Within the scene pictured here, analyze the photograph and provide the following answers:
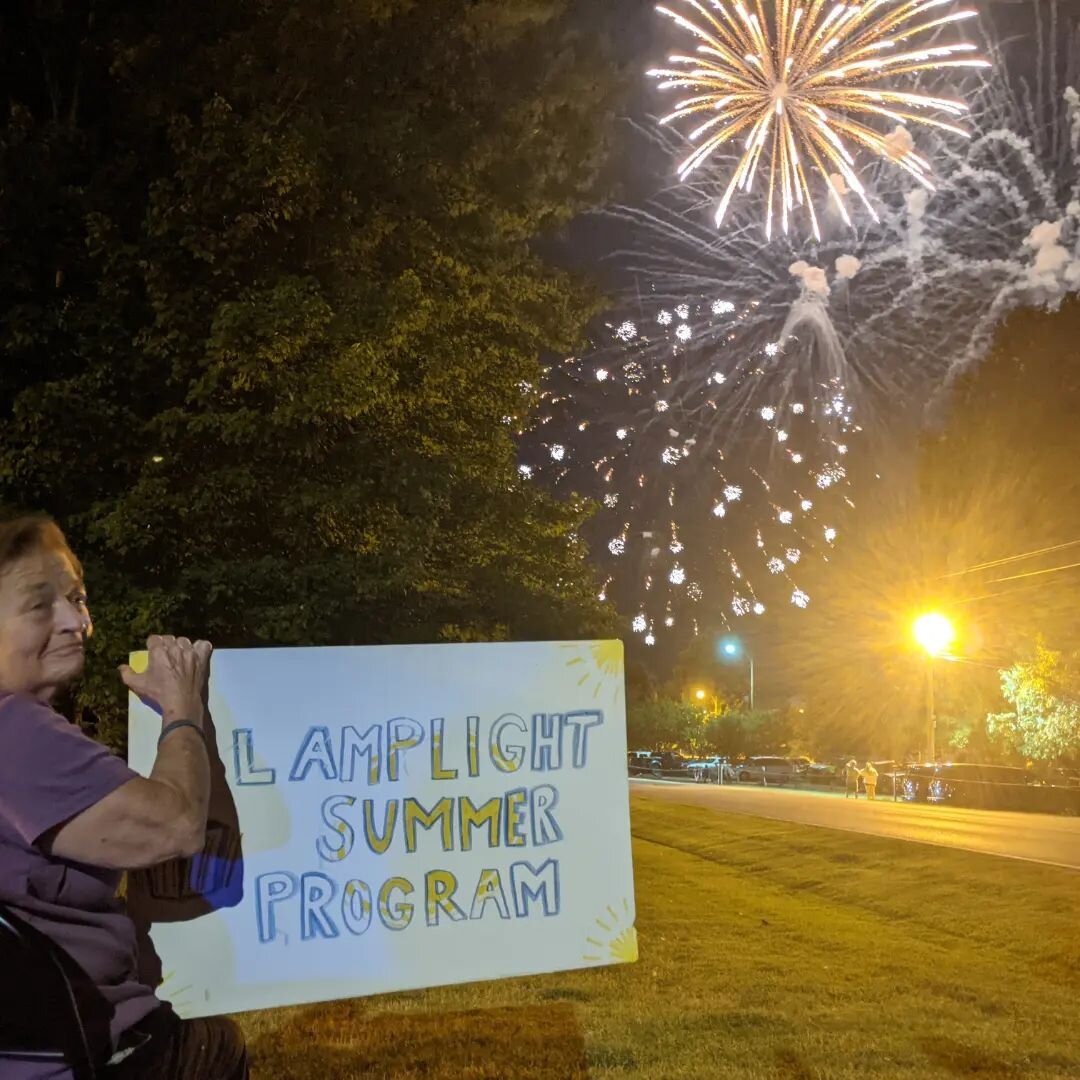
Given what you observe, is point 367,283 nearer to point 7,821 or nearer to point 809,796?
point 7,821

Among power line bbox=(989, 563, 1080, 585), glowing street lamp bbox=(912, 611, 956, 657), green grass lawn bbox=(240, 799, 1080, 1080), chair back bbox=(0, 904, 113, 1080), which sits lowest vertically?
green grass lawn bbox=(240, 799, 1080, 1080)

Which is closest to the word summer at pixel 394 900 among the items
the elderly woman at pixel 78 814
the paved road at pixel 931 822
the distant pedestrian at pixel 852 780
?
the elderly woman at pixel 78 814

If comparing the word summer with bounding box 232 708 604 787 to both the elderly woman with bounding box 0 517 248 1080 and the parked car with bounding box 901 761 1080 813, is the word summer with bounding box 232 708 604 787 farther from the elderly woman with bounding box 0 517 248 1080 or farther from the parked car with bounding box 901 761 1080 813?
the parked car with bounding box 901 761 1080 813

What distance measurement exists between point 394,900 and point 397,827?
0.17m

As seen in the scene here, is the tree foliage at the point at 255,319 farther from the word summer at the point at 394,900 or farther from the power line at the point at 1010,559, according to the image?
the power line at the point at 1010,559

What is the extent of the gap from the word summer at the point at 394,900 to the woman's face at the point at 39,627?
2.46 ft

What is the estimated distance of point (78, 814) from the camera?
6.67 ft

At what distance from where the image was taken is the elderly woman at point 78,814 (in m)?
2.04

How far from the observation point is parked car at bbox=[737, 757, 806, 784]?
4341 cm

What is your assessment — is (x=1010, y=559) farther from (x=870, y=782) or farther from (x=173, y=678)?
(x=173, y=678)

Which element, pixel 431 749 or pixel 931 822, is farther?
pixel 931 822

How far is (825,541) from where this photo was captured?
6894 centimetres

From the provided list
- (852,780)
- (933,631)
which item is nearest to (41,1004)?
(933,631)

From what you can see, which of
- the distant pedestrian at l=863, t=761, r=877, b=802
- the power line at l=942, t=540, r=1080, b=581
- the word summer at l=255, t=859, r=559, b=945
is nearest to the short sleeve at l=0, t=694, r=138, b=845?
the word summer at l=255, t=859, r=559, b=945
